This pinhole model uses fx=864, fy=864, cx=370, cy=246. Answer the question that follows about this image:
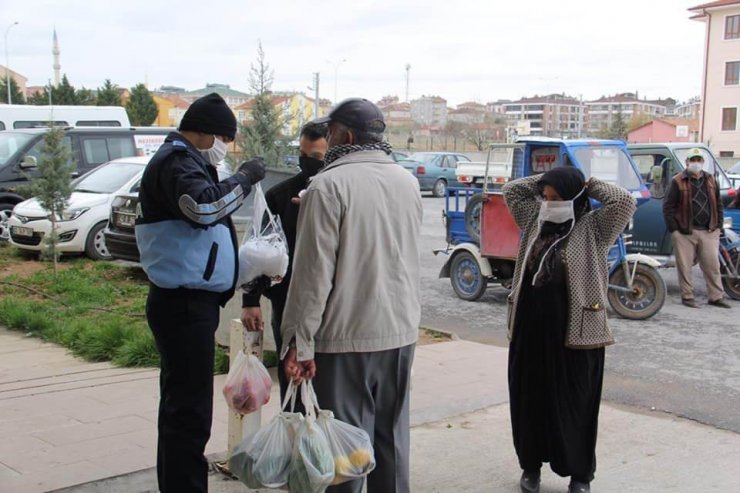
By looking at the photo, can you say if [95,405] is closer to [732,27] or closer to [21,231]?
[21,231]

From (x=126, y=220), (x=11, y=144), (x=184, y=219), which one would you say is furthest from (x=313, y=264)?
(x=11, y=144)

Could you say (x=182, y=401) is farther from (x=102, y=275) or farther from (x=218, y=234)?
(x=102, y=275)

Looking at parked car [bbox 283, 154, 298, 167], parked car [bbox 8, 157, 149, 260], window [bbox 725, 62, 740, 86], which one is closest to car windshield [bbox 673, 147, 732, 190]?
parked car [bbox 283, 154, 298, 167]

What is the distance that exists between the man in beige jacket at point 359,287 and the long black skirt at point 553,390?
3.44ft

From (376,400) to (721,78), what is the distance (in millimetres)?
64082

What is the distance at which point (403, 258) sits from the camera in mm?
3781

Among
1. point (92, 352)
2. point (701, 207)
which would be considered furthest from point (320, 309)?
point (701, 207)

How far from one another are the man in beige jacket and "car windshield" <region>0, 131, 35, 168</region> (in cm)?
1201

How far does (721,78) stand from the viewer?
61.5 meters

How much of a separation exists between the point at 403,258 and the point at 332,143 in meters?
0.60

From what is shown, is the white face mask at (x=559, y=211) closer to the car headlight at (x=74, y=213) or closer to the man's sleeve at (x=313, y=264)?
the man's sleeve at (x=313, y=264)

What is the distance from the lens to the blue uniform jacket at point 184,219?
3.73 meters

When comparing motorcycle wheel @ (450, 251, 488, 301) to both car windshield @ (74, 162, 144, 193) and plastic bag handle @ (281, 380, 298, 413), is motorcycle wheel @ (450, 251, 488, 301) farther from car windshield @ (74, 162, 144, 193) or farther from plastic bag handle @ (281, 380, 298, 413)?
plastic bag handle @ (281, 380, 298, 413)

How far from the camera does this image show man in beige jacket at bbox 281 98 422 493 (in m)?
3.57
